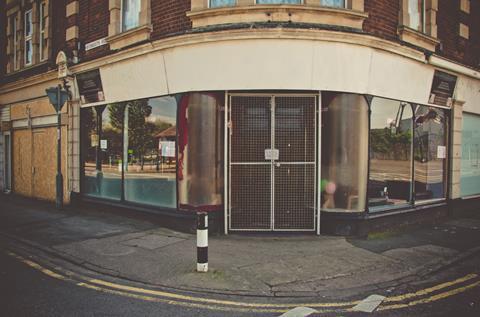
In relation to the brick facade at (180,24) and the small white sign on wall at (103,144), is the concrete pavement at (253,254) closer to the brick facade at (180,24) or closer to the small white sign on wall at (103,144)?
the small white sign on wall at (103,144)

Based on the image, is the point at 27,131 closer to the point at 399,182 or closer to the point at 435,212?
the point at 399,182

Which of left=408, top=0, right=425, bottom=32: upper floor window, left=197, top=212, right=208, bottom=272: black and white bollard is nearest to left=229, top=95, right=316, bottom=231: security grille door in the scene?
left=197, top=212, right=208, bottom=272: black and white bollard

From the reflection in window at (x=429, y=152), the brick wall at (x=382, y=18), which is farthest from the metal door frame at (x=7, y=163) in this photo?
the reflection in window at (x=429, y=152)

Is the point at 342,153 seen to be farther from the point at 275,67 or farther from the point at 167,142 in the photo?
the point at 167,142

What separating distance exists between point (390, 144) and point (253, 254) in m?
4.47

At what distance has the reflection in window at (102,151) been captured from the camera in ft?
32.0

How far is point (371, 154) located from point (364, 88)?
57.0 inches

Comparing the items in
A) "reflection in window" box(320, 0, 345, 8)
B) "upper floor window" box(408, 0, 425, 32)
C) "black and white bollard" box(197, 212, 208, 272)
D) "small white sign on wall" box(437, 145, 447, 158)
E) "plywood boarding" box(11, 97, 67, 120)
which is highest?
"upper floor window" box(408, 0, 425, 32)

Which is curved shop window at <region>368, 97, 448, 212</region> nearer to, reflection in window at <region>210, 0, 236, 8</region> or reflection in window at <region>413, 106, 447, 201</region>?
reflection in window at <region>413, 106, 447, 201</region>

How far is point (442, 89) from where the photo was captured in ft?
31.8

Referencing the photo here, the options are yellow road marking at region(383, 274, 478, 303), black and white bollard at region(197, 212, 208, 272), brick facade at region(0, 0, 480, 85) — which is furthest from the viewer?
brick facade at region(0, 0, 480, 85)

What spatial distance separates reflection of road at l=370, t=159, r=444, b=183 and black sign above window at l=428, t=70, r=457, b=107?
1.62 metres

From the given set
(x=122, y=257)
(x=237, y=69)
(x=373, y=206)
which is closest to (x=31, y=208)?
(x=122, y=257)

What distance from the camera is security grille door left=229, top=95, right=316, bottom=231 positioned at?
301 inches
